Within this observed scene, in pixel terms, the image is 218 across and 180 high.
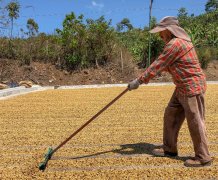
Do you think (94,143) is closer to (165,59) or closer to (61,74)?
(165,59)

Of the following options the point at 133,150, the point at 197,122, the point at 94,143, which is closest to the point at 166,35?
the point at 197,122

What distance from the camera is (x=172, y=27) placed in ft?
9.99

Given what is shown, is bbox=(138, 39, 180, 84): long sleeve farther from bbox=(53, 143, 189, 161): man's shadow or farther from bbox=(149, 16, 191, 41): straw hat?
bbox=(53, 143, 189, 161): man's shadow

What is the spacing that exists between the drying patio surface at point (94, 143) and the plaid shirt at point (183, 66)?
68 cm

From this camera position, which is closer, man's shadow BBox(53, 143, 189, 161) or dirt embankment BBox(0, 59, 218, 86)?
man's shadow BBox(53, 143, 189, 161)

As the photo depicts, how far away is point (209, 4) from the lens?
48.8 m

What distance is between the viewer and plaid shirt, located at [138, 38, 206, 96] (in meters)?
2.93

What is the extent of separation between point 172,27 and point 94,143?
155cm

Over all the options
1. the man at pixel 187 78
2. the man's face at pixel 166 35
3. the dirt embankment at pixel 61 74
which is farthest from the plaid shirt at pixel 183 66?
the dirt embankment at pixel 61 74

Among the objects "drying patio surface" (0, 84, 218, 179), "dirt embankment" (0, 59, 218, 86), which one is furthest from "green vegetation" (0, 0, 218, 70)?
"drying patio surface" (0, 84, 218, 179)

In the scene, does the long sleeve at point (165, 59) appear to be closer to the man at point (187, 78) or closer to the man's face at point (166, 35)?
the man at point (187, 78)

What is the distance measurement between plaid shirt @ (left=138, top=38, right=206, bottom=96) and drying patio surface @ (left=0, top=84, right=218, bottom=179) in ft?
2.23

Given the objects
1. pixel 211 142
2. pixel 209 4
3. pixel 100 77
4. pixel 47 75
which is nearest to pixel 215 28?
pixel 100 77

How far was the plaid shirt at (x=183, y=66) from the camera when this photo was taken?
2932mm
